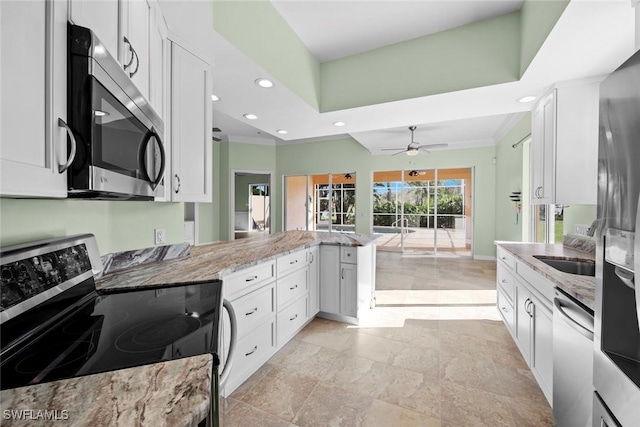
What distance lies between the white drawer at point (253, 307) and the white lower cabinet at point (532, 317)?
1.82 meters

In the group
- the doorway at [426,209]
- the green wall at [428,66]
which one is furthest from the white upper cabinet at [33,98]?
the doorway at [426,209]

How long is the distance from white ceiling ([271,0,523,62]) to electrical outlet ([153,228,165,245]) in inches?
78.6

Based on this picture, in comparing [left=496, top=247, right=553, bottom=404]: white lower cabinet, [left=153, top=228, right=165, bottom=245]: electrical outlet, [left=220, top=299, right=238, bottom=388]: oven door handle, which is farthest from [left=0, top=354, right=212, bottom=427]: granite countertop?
[left=496, top=247, right=553, bottom=404]: white lower cabinet

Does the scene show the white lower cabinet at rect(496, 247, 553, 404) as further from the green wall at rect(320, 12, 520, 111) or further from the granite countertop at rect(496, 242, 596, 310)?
the green wall at rect(320, 12, 520, 111)

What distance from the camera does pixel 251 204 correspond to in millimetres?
7371

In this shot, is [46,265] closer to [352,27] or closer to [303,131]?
[352,27]

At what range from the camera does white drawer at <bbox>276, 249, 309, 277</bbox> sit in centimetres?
225

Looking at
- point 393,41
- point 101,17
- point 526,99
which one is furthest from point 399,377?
point 393,41

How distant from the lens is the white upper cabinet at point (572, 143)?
6.82ft

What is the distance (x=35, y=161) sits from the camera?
664mm

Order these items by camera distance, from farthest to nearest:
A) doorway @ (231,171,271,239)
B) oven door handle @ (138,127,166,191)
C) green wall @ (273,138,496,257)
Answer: doorway @ (231,171,271,239)
green wall @ (273,138,496,257)
oven door handle @ (138,127,166,191)

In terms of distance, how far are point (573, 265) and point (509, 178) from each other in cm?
372

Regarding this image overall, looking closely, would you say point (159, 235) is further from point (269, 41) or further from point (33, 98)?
point (269, 41)

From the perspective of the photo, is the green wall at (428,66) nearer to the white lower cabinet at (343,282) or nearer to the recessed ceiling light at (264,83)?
the recessed ceiling light at (264,83)
